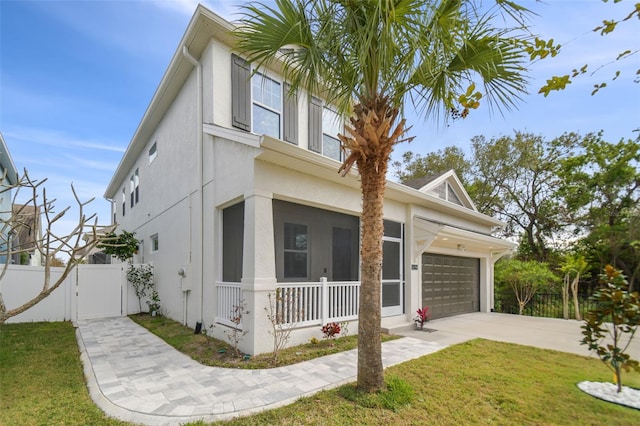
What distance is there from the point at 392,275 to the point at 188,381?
6280mm

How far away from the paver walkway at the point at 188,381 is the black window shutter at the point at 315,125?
6.21 metres

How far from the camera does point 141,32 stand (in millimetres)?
7328

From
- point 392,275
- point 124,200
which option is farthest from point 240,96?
point 124,200

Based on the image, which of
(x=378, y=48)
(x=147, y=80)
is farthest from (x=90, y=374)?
(x=147, y=80)

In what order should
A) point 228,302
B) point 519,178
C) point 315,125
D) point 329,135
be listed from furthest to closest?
point 519,178, point 329,135, point 315,125, point 228,302

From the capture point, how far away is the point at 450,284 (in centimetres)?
1169

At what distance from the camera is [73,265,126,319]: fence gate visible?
10.3 meters

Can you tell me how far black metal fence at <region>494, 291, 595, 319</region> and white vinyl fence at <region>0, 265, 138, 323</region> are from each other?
50.1 feet

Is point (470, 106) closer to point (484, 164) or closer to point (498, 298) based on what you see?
point (498, 298)

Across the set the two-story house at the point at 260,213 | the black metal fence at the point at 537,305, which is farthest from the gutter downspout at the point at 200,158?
the black metal fence at the point at 537,305

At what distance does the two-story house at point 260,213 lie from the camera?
614cm

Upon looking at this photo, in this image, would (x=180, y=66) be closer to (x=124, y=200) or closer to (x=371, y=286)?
(x=371, y=286)

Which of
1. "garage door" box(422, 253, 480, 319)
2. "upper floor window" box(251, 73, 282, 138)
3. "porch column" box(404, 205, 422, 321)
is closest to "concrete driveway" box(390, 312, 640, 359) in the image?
"garage door" box(422, 253, 480, 319)

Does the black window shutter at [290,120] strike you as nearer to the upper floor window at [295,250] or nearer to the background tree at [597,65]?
the upper floor window at [295,250]
